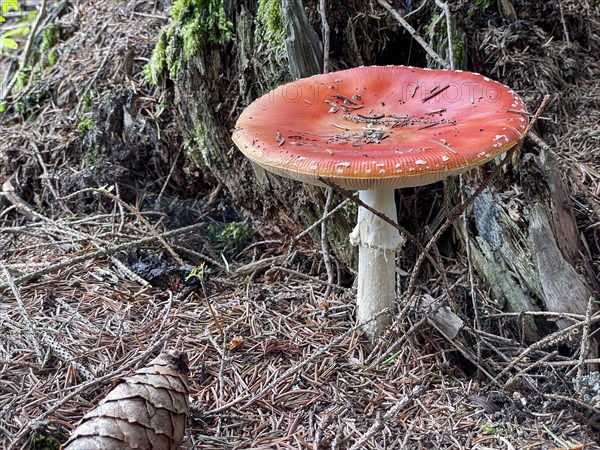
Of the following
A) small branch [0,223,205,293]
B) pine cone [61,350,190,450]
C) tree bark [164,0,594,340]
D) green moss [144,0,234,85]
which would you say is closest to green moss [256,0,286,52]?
tree bark [164,0,594,340]

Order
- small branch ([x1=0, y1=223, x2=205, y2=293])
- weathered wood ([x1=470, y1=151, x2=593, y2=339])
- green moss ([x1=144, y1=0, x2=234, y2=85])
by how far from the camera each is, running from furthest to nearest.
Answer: green moss ([x1=144, y1=0, x2=234, y2=85]) < small branch ([x1=0, y1=223, x2=205, y2=293]) < weathered wood ([x1=470, y1=151, x2=593, y2=339])

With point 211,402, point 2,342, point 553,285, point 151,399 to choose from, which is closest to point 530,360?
point 553,285

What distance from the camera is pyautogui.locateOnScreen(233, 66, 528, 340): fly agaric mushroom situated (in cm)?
226

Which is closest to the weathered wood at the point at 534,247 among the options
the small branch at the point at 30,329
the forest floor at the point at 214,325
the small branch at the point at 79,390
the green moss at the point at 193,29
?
the forest floor at the point at 214,325

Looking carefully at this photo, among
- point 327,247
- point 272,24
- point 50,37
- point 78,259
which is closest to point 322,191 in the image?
point 327,247

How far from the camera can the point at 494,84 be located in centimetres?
283

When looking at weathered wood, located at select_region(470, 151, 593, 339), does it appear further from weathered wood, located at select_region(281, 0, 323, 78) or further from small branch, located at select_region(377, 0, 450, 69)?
weathered wood, located at select_region(281, 0, 323, 78)

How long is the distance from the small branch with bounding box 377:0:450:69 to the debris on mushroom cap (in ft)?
1.33

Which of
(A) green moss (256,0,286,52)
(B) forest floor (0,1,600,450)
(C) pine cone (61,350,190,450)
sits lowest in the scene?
(B) forest floor (0,1,600,450)

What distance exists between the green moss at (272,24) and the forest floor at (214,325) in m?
1.04

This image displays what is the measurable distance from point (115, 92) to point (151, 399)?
3.16m

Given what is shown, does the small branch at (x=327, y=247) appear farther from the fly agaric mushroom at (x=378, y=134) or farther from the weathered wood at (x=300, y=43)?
the weathered wood at (x=300, y=43)

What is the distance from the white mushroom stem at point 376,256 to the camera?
2.85 metres

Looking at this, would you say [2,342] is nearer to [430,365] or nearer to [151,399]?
[151,399]
